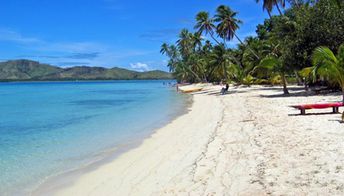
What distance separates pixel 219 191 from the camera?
5.86 metres

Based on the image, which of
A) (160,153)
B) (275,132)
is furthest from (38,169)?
(275,132)

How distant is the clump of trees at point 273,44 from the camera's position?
2310cm

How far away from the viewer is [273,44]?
117ft

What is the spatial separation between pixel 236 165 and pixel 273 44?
30296 mm

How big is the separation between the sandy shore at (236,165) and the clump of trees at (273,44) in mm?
5585

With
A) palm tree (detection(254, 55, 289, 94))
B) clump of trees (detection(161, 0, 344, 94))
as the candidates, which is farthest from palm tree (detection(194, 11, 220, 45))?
palm tree (detection(254, 55, 289, 94))

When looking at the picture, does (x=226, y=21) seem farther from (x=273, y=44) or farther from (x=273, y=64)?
(x=273, y=64)

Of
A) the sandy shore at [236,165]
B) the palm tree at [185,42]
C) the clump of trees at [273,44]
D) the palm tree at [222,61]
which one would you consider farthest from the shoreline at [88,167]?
the palm tree at [185,42]

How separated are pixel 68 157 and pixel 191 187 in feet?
17.3

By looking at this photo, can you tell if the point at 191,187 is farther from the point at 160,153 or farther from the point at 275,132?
the point at 275,132

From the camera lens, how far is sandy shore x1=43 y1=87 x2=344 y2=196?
5855mm

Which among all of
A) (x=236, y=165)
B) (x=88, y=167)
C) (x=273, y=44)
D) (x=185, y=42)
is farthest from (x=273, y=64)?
(x=185, y=42)

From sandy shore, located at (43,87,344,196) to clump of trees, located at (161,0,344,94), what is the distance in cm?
558

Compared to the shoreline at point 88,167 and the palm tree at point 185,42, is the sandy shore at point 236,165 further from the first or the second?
the palm tree at point 185,42
